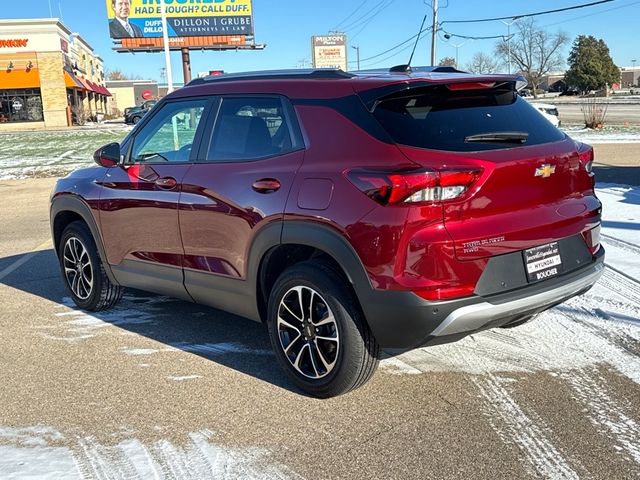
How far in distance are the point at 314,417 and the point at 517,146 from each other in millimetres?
1850

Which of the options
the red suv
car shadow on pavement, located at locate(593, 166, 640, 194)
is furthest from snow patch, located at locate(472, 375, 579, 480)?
car shadow on pavement, located at locate(593, 166, 640, 194)

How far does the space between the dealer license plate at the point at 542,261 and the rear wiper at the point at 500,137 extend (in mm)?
602

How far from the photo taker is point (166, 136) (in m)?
4.53

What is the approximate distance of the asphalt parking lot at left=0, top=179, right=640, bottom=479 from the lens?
3.00 meters

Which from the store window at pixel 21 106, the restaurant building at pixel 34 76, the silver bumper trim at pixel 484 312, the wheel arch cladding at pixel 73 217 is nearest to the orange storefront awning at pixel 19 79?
the restaurant building at pixel 34 76

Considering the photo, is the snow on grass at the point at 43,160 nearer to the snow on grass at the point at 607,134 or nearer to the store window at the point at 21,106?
the snow on grass at the point at 607,134

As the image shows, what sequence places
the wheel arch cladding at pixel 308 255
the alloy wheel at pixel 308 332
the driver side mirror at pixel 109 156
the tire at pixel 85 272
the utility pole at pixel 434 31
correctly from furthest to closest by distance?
the utility pole at pixel 434 31 → the tire at pixel 85 272 → the driver side mirror at pixel 109 156 → the alloy wheel at pixel 308 332 → the wheel arch cladding at pixel 308 255

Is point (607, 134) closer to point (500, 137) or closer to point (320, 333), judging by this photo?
point (500, 137)

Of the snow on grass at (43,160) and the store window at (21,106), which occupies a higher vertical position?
the store window at (21,106)

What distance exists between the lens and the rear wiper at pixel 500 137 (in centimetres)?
336

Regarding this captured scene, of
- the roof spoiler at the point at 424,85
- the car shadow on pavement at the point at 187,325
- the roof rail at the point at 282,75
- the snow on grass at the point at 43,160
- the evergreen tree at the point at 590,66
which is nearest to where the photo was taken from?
the roof spoiler at the point at 424,85

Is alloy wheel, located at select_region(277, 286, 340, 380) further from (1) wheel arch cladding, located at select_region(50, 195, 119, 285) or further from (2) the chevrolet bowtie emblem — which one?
(1) wheel arch cladding, located at select_region(50, 195, 119, 285)

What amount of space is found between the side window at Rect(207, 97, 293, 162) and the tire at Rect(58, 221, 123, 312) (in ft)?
5.80

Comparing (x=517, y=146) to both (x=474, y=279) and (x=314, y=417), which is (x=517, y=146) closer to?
(x=474, y=279)
